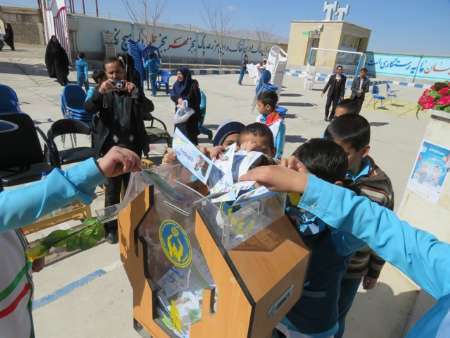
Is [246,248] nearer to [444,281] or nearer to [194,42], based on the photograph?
[444,281]

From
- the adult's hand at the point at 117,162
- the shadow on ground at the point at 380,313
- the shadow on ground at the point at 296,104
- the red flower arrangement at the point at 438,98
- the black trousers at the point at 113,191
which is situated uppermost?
the red flower arrangement at the point at 438,98

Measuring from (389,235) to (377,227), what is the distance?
4cm

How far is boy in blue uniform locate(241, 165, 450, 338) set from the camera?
2.47 feet

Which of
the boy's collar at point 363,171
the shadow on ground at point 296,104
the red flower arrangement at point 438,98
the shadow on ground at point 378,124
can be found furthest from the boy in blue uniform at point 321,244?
the shadow on ground at point 296,104

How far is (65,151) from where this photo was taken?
3584mm

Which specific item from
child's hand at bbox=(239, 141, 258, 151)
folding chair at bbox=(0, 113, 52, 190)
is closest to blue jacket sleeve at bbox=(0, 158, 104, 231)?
child's hand at bbox=(239, 141, 258, 151)

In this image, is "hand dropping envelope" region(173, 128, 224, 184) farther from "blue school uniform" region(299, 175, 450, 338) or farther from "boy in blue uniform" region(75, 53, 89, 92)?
"boy in blue uniform" region(75, 53, 89, 92)

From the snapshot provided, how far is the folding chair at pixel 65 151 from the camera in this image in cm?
311

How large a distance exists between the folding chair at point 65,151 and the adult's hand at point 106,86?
780 mm

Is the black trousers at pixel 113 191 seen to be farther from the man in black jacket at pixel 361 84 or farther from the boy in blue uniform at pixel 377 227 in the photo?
the man in black jacket at pixel 361 84

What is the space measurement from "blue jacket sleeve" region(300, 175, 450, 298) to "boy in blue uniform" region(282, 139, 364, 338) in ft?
0.94

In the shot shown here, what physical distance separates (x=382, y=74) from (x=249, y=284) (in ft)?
106

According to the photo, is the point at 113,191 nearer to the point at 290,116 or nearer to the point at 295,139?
the point at 295,139

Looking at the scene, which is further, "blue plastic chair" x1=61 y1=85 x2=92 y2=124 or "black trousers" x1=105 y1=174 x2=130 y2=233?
"blue plastic chair" x1=61 y1=85 x2=92 y2=124
